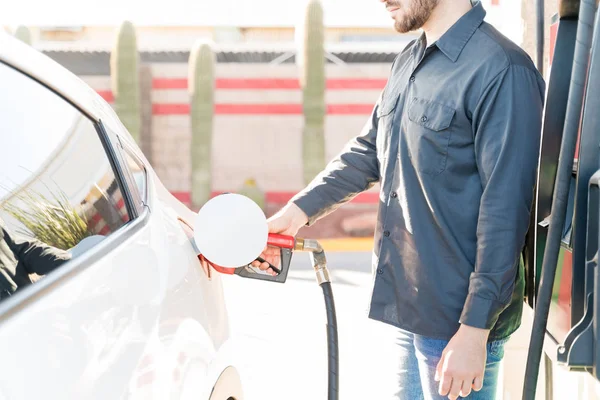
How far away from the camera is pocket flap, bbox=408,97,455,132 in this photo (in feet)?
6.12

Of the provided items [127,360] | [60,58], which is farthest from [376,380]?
[60,58]

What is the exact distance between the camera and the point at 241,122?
49.9ft

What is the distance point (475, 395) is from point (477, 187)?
0.52 meters

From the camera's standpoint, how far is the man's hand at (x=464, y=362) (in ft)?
5.82

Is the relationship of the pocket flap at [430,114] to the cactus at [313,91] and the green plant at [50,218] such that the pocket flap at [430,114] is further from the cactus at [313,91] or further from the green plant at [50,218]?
the cactus at [313,91]

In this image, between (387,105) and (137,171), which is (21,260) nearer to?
(137,171)

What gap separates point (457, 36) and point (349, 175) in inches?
21.8

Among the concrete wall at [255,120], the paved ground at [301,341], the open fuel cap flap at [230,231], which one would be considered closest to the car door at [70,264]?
the open fuel cap flap at [230,231]

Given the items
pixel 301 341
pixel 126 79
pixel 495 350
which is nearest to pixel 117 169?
pixel 495 350

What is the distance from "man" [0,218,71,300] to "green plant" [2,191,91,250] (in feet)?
0.06

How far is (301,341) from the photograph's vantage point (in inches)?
232

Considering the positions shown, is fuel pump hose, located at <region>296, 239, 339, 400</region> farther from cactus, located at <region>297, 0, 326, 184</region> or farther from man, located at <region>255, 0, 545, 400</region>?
cactus, located at <region>297, 0, 326, 184</region>

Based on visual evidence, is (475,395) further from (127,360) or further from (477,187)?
(127,360)

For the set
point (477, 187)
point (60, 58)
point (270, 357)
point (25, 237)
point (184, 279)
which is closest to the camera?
point (25, 237)
